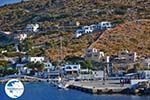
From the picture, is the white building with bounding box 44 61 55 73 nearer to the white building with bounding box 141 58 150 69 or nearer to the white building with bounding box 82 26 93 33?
the white building with bounding box 141 58 150 69

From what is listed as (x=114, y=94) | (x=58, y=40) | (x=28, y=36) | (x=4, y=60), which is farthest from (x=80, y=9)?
(x=114, y=94)

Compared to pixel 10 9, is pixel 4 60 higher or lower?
lower

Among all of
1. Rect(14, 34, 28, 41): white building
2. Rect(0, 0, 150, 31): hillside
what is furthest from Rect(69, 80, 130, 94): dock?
Rect(0, 0, 150, 31): hillside

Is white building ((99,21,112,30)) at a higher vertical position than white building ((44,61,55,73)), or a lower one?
higher

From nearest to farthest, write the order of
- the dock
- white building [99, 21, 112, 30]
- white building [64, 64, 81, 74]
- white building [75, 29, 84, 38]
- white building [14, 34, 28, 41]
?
the dock, white building [64, 64, 81, 74], white building [75, 29, 84, 38], white building [99, 21, 112, 30], white building [14, 34, 28, 41]

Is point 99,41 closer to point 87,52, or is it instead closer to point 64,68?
point 87,52

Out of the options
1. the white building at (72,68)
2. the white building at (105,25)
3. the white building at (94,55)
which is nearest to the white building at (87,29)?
the white building at (105,25)

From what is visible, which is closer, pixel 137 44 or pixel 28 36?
pixel 137 44
